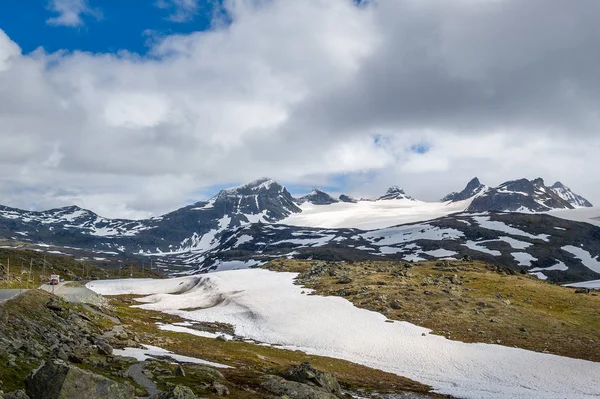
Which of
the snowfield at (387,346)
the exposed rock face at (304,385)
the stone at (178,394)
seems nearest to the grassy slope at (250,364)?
the exposed rock face at (304,385)

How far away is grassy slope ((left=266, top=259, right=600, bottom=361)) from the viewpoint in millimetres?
76875

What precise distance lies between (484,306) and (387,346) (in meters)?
33.1

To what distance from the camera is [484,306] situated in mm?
95188

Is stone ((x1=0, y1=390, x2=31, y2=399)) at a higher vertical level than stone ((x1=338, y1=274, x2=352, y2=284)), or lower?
higher

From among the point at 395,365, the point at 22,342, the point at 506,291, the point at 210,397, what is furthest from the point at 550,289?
the point at 22,342

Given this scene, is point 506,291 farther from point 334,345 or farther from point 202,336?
point 202,336

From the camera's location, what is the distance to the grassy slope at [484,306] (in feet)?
252

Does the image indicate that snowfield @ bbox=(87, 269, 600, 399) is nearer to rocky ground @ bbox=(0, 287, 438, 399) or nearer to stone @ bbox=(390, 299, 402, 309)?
stone @ bbox=(390, 299, 402, 309)

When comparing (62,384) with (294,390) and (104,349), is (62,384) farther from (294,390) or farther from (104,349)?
(104,349)

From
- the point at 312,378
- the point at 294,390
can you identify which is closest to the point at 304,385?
the point at 294,390

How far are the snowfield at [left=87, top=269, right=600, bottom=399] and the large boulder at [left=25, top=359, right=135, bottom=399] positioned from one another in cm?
4213

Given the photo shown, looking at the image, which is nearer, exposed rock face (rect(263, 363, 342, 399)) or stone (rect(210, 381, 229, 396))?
stone (rect(210, 381, 229, 396))

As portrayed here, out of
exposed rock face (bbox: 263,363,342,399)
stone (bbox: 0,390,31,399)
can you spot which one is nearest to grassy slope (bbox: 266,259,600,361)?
exposed rock face (bbox: 263,363,342,399)

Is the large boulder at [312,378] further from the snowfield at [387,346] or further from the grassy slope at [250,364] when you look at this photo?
the snowfield at [387,346]
